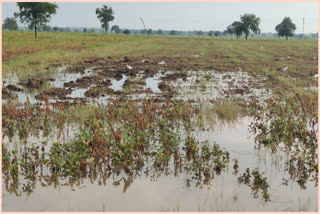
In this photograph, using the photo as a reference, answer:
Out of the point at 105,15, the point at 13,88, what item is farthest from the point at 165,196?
the point at 105,15

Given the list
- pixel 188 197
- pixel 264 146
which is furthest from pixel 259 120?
pixel 188 197

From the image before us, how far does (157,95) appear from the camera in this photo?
1096 cm

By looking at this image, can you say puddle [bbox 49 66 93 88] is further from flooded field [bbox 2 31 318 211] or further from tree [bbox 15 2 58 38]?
tree [bbox 15 2 58 38]

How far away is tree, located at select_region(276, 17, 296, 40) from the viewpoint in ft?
346

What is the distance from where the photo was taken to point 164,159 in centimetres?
552

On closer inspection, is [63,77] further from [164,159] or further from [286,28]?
[286,28]

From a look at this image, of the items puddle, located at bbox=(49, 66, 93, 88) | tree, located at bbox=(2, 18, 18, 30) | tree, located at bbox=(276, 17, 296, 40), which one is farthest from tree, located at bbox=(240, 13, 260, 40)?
tree, located at bbox=(2, 18, 18, 30)

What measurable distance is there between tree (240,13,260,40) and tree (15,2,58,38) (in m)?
59.7

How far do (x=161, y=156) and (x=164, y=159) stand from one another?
0.24 feet

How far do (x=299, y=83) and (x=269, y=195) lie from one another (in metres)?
9.80

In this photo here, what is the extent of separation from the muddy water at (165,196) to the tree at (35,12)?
47.6m

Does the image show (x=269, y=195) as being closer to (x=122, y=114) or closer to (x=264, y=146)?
(x=264, y=146)

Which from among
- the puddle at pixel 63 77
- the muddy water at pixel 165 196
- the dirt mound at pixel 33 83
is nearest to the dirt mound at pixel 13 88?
the dirt mound at pixel 33 83

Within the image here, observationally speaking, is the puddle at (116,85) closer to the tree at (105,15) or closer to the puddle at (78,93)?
the puddle at (78,93)
